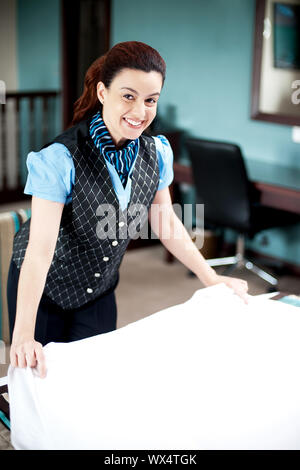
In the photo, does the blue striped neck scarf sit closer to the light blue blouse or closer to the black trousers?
the light blue blouse

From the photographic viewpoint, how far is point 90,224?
1339 millimetres

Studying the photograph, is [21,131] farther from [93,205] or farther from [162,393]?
[162,393]

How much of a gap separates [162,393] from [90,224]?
41cm

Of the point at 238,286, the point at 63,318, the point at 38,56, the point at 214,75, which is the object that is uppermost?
the point at 38,56

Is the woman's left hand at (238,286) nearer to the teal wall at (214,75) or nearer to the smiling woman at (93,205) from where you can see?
the smiling woman at (93,205)

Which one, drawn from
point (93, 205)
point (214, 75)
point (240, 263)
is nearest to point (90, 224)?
point (93, 205)

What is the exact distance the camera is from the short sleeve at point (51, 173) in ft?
3.89

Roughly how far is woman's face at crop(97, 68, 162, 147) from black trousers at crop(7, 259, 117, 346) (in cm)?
51

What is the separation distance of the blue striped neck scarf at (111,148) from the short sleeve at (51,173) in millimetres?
79

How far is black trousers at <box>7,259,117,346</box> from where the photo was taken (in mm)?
1519

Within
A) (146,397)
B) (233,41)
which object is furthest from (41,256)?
(233,41)

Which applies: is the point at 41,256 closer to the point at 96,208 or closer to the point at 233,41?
the point at 96,208
